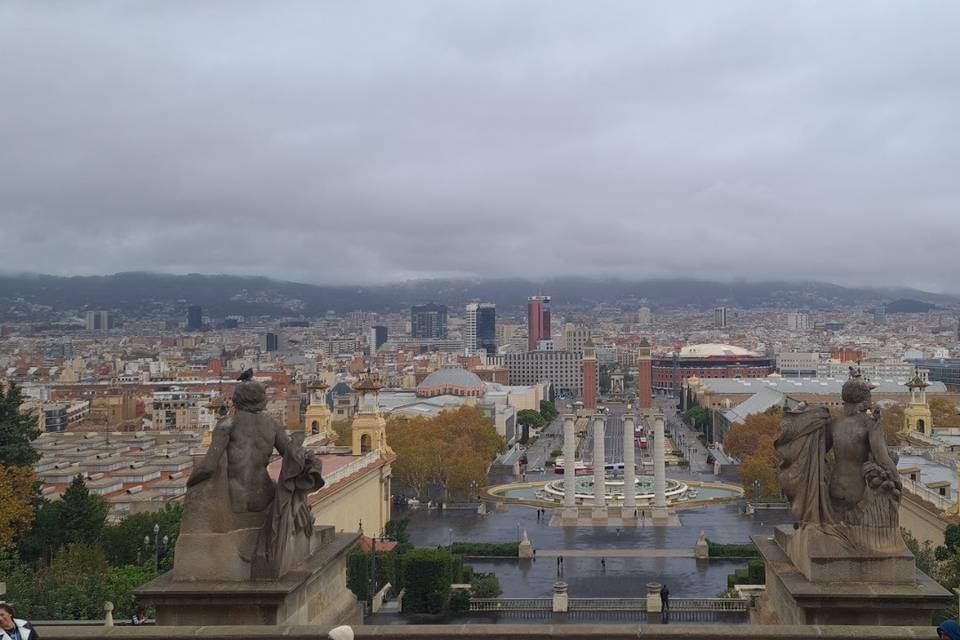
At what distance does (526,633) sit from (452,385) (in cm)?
9963

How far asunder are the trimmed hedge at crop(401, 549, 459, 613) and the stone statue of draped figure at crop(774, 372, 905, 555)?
23.5 m

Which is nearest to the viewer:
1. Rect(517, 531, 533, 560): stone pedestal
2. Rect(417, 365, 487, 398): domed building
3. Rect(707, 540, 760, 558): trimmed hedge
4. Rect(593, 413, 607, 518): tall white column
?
Rect(707, 540, 760, 558): trimmed hedge

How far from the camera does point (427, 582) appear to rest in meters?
30.1

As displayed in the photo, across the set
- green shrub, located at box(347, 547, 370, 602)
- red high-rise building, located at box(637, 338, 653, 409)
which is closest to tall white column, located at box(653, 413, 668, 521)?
green shrub, located at box(347, 547, 370, 602)

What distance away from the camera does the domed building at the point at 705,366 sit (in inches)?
6348

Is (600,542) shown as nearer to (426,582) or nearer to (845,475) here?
(426,582)

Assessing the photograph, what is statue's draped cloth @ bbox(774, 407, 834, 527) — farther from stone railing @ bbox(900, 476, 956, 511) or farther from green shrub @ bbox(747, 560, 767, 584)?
stone railing @ bbox(900, 476, 956, 511)

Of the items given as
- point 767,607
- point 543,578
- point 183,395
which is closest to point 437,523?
point 543,578

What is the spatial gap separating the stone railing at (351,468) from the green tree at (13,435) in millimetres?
10135

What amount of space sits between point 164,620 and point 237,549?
737mm

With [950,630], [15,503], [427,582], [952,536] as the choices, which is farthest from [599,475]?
[950,630]

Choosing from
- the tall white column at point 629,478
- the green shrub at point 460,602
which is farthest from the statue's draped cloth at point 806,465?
the tall white column at point 629,478

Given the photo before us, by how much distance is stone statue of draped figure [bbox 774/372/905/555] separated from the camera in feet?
23.5

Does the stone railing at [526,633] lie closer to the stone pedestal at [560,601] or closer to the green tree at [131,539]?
the stone pedestal at [560,601]
